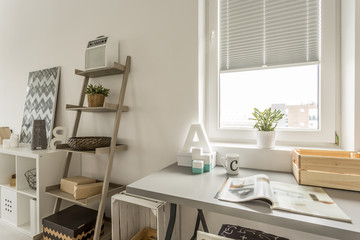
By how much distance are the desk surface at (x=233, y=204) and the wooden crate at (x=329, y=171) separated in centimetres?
4

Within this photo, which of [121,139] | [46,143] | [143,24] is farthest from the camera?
[46,143]

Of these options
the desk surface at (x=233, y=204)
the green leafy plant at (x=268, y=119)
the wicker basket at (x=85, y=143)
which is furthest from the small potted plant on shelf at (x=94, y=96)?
the green leafy plant at (x=268, y=119)

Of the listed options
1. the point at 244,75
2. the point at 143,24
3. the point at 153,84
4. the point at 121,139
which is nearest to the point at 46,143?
the point at 121,139

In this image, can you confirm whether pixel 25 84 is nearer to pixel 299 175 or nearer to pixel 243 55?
pixel 243 55

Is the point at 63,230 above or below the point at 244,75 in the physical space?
below

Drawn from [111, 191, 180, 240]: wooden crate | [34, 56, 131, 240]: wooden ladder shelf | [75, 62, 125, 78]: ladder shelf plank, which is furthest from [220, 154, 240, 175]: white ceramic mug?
[75, 62, 125, 78]: ladder shelf plank

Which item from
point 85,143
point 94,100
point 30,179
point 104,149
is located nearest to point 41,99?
point 30,179

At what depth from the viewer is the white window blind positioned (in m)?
1.28

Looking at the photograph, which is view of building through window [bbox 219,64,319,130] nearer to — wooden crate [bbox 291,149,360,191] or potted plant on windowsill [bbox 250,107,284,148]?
potted plant on windowsill [bbox 250,107,284,148]

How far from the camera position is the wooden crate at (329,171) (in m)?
0.86

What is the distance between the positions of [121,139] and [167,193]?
104cm

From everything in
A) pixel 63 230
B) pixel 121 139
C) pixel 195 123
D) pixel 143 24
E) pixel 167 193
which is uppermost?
pixel 143 24

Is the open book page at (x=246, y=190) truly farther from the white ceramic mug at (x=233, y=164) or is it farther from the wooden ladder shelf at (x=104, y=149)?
the wooden ladder shelf at (x=104, y=149)

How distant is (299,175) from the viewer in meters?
0.96
